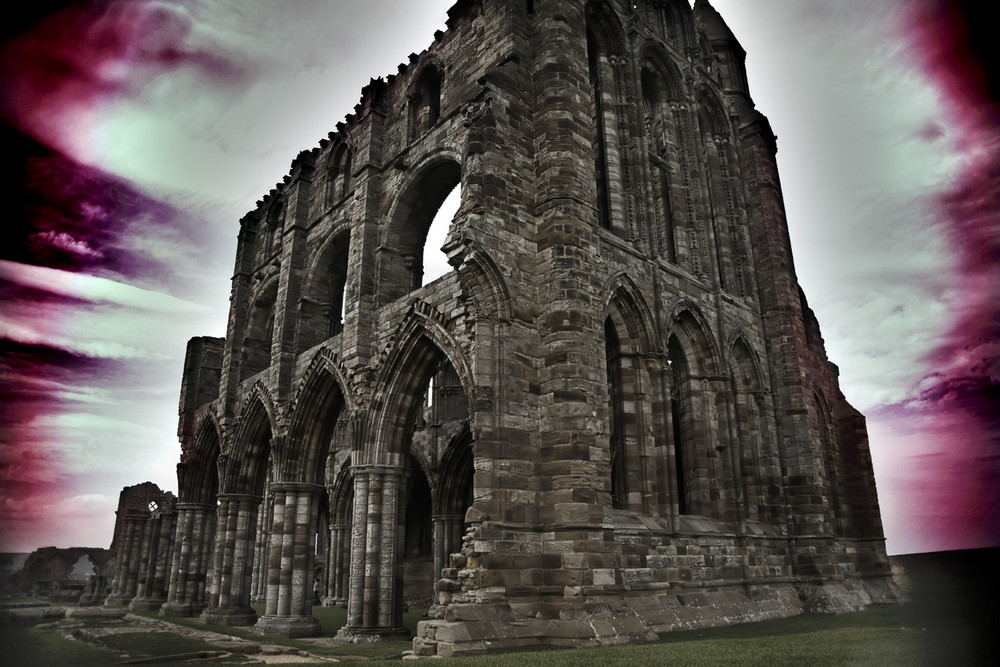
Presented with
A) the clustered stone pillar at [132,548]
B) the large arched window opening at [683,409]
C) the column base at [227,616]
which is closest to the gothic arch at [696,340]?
the large arched window opening at [683,409]

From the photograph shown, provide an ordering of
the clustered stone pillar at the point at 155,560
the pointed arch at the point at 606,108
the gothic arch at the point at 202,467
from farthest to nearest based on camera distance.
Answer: the clustered stone pillar at the point at 155,560, the gothic arch at the point at 202,467, the pointed arch at the point at 606,108

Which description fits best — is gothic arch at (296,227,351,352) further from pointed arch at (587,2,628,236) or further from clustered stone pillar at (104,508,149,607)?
clustered stone pillar at (104,508,149,607)

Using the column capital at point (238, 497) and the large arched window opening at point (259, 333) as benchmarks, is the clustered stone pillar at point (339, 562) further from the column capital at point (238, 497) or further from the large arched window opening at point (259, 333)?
the large arched window opening at point (259, 333)

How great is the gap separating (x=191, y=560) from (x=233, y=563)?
14.6 feet

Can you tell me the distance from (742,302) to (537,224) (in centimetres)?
875

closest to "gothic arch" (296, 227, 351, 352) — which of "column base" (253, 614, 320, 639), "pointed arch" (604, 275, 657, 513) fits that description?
"column base" (253, 614, 320, 639)

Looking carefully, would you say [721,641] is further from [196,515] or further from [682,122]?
[196,515]

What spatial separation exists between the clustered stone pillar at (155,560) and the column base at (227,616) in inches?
284

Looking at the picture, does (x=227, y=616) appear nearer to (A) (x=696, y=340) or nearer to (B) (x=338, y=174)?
(B) (x=338, y=174)

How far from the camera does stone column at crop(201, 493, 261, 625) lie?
19.6 m

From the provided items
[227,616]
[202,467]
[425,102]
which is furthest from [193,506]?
[425,102]

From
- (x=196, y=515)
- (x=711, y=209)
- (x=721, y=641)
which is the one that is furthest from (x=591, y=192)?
(x=196, y=515)

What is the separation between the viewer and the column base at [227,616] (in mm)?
19359

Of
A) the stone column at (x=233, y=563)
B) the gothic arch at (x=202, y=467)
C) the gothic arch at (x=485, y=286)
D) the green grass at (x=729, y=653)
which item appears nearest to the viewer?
the green grass at (x=729, y=653)
